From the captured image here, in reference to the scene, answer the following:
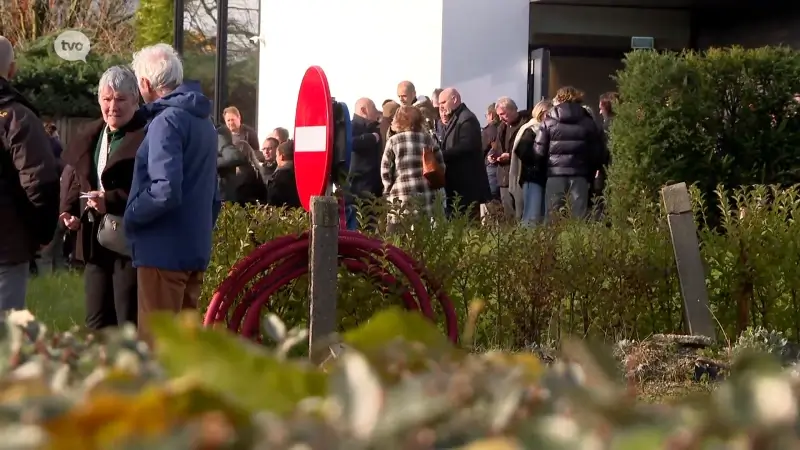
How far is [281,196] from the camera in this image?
435 inches

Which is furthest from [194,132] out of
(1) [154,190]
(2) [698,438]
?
(2) [698,438]

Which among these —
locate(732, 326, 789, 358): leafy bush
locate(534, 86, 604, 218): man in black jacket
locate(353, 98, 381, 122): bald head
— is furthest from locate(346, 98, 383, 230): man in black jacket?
locate(732, 326, 789, 358): leafy bush

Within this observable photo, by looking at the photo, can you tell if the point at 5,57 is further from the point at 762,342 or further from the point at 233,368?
the point at 233,368

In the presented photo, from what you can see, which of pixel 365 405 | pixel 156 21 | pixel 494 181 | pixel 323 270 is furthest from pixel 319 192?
pixel 156 21

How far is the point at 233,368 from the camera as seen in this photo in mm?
1147

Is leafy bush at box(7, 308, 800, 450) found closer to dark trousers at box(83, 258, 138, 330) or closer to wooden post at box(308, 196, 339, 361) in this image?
wooden post at box(308, 196, 339, 361)

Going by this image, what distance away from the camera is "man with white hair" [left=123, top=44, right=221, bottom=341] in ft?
18.6

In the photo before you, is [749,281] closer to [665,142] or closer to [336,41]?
[665,142]

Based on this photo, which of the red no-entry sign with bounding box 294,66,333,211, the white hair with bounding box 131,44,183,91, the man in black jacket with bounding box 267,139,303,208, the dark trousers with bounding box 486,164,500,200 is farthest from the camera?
the dark trousers with bounding box 486,164,500,200

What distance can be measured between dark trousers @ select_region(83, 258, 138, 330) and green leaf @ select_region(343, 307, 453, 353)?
4.81m

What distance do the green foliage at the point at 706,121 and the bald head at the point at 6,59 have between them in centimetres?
455

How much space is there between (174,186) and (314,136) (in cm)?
158

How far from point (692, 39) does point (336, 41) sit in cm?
579

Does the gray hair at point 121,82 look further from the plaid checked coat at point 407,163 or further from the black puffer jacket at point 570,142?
the black puffer jacket at point 570,142
